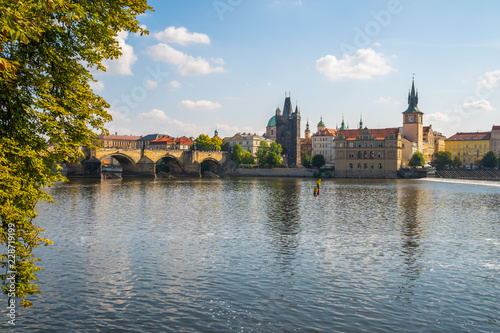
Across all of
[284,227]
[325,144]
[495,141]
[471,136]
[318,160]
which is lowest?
[284,227]

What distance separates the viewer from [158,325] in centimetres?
1352

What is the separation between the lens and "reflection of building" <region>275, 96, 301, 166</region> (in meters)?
187

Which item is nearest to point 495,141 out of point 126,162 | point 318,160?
point 318,160

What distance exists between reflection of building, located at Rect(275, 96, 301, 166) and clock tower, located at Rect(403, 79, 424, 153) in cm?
4365

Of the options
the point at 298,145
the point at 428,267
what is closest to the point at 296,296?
the point at 428,267

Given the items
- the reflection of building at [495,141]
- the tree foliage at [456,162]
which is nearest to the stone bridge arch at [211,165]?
the tree foliage at [456,162]

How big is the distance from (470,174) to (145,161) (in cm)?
8802

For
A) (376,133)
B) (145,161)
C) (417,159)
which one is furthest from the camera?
(376,133)

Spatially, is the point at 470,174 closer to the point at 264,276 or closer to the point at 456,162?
the point at 456,162

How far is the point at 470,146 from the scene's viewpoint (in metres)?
177

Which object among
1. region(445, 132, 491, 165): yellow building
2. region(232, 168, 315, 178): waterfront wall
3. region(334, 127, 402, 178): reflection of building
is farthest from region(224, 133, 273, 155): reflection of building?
region(445, 132, 491, 165): yellow building

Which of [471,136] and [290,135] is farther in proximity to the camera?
[290,135]

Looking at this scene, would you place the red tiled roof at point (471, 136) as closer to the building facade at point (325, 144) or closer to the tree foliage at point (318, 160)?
the building facade at point (325, 144)

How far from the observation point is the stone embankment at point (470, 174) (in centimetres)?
11956
